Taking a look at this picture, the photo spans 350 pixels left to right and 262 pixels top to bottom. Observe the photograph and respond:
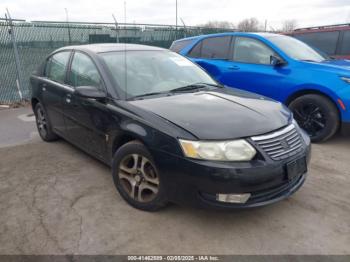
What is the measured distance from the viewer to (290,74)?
490 cm

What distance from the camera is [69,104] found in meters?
3.83

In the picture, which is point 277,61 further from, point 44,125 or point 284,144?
point 44,125

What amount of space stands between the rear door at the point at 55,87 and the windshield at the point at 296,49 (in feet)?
11.3

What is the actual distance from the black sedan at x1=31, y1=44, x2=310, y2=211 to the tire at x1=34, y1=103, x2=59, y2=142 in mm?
864

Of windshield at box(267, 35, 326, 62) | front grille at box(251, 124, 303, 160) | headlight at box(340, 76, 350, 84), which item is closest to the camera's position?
front grille at box(251, 124, 303, 160)

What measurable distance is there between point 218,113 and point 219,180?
2.16 ft

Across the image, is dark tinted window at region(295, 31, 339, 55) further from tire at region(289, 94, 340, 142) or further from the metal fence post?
the metal fence post

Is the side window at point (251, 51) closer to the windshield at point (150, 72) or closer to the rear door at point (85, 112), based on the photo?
the windshield at point (150, 72)

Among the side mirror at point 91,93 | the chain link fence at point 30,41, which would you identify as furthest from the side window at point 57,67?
the chain link fence at point 30,41

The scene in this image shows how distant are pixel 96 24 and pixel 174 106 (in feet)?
24.4

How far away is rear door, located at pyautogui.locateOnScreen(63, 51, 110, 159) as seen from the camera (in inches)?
130

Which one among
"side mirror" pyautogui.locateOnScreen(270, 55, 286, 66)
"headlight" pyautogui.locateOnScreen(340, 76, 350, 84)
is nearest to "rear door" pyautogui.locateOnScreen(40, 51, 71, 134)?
"side mirror" pyautogui.locateOnScreen(270, 55, 286, 66)

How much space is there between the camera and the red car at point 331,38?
7.91 m

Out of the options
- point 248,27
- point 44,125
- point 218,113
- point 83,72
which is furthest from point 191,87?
point 248,27
